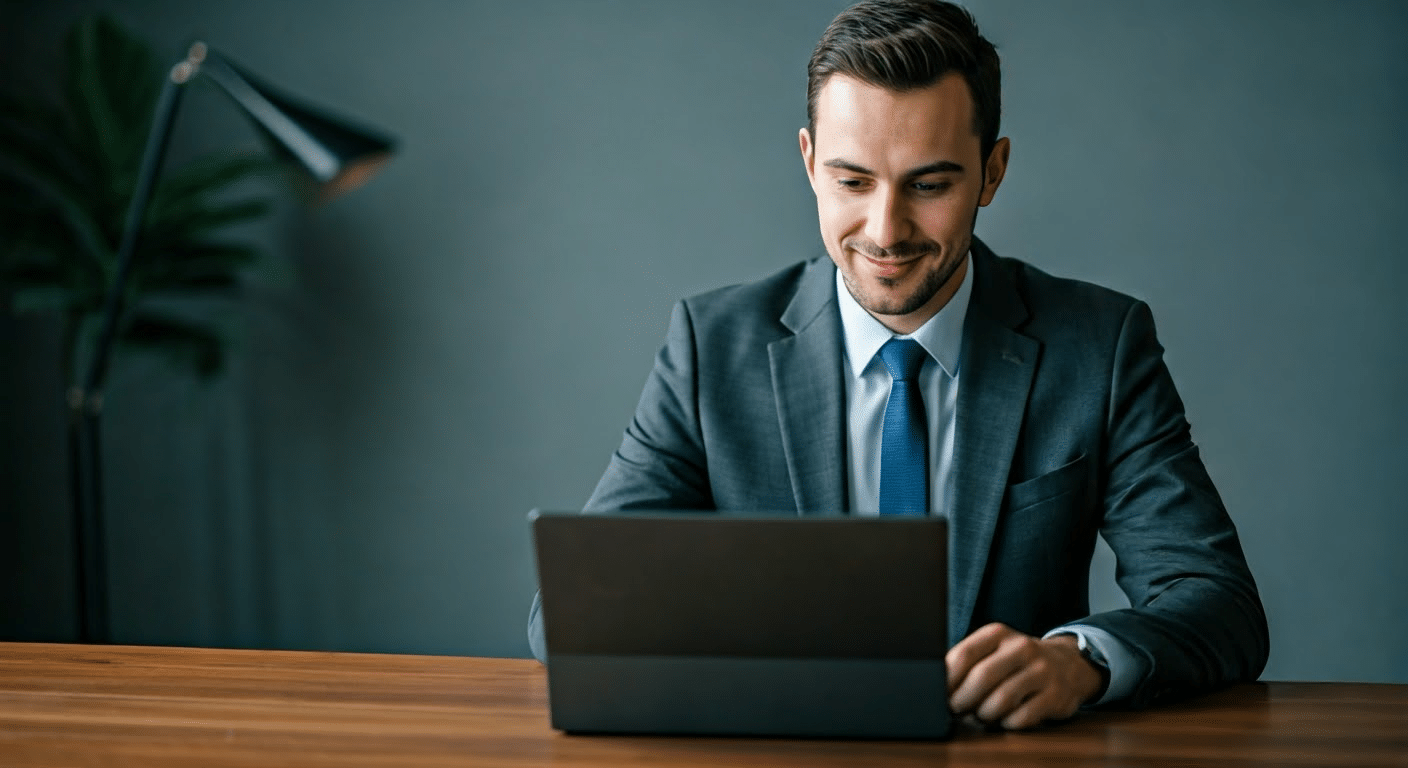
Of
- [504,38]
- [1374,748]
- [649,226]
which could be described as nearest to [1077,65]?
[649,226]

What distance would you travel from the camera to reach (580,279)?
371 centimetres

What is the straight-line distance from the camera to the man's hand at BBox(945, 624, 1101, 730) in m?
1.22

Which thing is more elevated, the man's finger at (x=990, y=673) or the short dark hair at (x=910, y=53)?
the short dark hair at (x=910, y=53)

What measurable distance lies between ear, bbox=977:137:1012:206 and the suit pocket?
39 centimetres

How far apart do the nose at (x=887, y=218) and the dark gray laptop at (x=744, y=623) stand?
0.66 m

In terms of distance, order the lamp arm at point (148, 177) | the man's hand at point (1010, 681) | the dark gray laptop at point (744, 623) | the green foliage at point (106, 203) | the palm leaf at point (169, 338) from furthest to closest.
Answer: the palm leaf at point (169, 338) → the green foliage at point (106, 203) → the lamp arm at point (148, 177) → the man's hand at point (1010, 681) → the dark gray laptop at point (744, 623)

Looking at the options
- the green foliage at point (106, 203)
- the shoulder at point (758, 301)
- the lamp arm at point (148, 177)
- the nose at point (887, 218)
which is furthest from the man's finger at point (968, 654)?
the green foliage at point (106, 203)

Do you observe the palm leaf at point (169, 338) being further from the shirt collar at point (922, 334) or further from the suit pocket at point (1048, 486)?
the suit pocket at point (1048, 486)

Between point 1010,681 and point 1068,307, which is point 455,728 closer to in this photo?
point 1010,681

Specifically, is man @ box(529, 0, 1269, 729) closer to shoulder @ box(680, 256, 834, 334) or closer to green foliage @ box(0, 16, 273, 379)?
shoulder @ box(680, 256, 834, 334)

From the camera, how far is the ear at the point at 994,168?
1.78m

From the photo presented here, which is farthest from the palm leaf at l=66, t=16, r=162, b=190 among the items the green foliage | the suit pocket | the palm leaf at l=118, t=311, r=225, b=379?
the suit pocket

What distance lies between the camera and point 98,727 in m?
1.28

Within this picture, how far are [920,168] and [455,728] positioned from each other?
2.95 ft
